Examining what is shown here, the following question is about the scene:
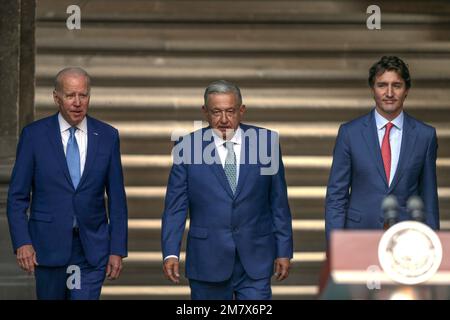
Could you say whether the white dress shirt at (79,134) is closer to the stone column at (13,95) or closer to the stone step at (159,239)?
the stone column at (13,95)

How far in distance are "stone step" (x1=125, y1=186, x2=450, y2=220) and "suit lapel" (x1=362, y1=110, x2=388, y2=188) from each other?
1956mm

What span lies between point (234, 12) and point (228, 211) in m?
2.65

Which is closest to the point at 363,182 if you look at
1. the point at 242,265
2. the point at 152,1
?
the point at 242,265

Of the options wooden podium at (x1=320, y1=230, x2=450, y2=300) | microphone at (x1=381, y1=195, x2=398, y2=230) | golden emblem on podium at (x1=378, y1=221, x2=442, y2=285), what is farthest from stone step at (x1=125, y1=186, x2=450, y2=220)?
golden emblem on podium at (x1=378, y1=221, x2=442, y2=285)

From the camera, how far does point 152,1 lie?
38.6ft

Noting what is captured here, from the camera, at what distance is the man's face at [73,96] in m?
9.42

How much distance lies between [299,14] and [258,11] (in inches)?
11.4

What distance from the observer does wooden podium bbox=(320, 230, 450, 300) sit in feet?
24.6

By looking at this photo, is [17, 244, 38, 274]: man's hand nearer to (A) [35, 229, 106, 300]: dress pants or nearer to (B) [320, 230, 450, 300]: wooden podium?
(A) [35, 229, 106, 300]: dress pants

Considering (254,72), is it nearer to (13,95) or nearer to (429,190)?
(13,95)

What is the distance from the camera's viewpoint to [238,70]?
1162 centimetres
